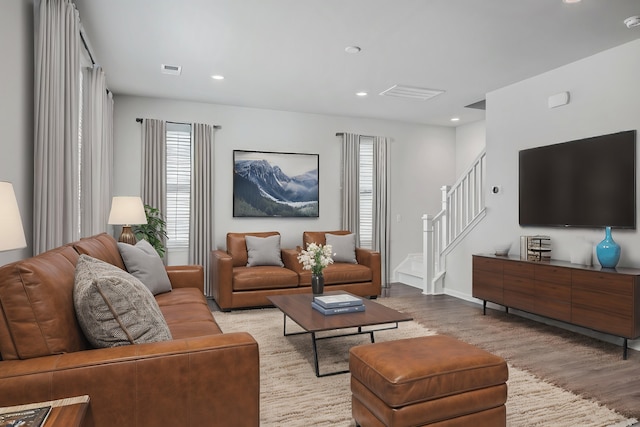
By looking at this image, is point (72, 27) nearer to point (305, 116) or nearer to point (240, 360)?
point (240, 360)

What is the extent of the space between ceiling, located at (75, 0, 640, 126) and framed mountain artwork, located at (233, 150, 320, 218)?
1.04 m

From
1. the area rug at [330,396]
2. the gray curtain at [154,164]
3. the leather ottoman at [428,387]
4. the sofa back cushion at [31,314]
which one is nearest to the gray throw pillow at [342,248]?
the area rug at [330,396]

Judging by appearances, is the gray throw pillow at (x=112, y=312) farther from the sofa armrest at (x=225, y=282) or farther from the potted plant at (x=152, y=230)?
the potted plant at (x=152, y=230)

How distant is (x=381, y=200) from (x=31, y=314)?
564 cm

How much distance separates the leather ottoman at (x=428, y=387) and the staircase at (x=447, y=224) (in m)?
3.81

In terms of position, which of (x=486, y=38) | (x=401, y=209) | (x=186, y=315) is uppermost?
(x=486, y=38)

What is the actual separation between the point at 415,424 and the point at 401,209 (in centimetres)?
540

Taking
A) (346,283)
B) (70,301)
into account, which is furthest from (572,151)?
(70,301)

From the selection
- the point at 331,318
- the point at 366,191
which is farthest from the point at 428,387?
the point at 366,191

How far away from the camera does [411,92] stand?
5.27 meters

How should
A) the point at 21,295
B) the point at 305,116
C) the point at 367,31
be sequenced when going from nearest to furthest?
the point at 21,295
the point at 367,31
the point at 305,116

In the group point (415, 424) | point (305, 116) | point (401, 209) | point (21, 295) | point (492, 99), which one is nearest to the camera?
point (21, 295)

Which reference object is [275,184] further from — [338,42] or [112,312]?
[112,312]

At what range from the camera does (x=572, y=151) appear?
4180 mm
